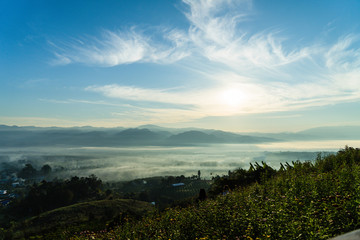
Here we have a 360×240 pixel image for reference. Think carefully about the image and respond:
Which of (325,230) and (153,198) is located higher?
(325,230)

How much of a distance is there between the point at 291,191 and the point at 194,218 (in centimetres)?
324

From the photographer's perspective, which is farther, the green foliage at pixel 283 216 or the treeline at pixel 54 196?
the treeline at pixel 54 196

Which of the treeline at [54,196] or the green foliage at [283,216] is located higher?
the green foliage at [283,216]

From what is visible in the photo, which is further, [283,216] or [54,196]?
[54,196]

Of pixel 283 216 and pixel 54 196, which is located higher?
pixel 283 216

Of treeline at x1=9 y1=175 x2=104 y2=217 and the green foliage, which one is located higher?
the green foliage

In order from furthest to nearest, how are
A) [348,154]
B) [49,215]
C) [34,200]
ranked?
[34,200] < [49,215] < [348,154]

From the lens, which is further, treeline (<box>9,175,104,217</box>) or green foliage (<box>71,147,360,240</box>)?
treeline (<box>9,175,104,217</box>)

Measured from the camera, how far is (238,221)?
6246 mm

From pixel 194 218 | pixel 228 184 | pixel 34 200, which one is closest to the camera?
pixel 194 218

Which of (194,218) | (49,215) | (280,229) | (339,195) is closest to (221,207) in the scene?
(194,218)

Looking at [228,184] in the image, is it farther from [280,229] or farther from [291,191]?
[280,229]

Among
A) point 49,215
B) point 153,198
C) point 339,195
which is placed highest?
point 339,195

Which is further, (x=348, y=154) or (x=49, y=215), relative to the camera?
(x=49, y=215)
